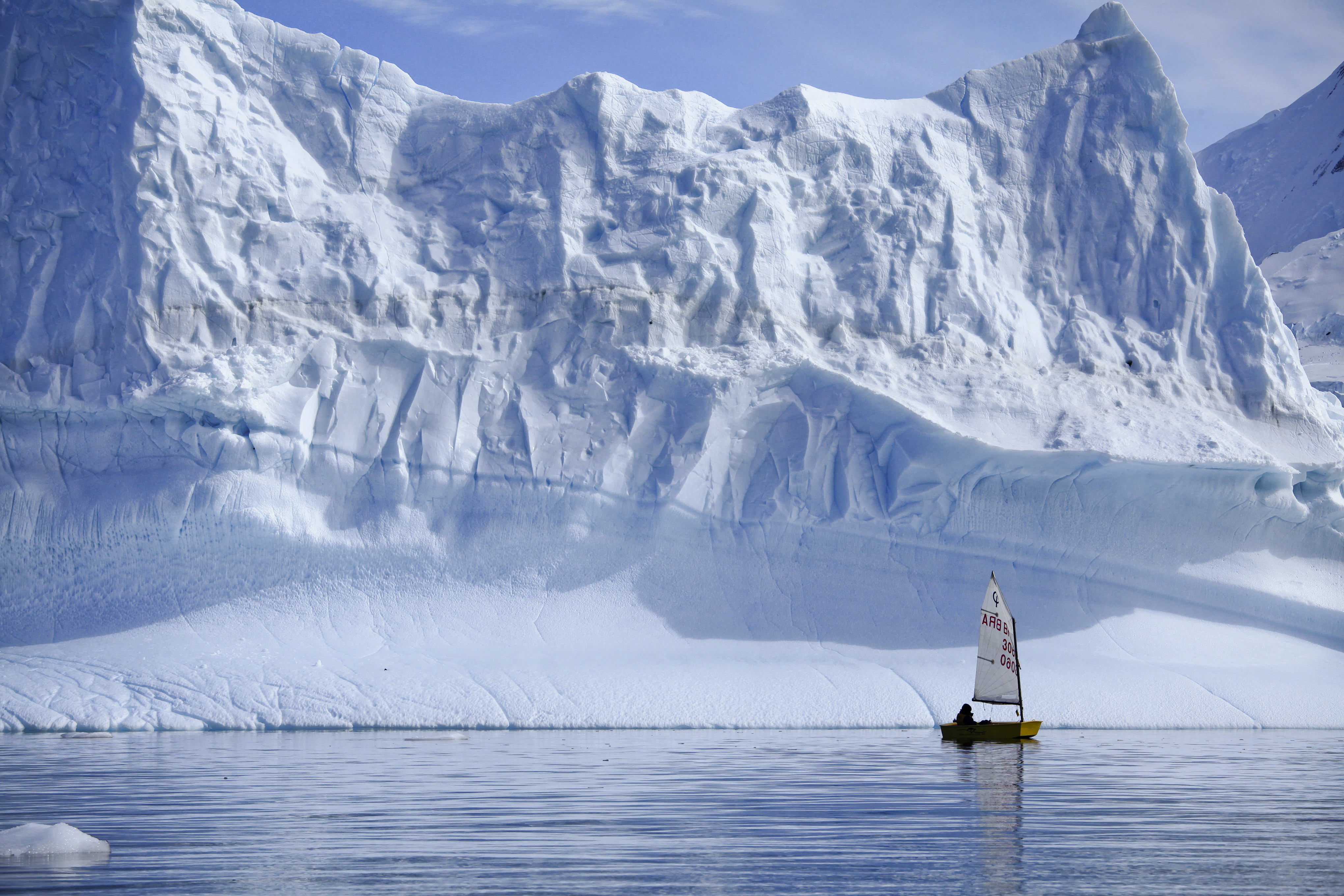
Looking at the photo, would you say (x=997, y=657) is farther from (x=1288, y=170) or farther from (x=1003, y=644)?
(x=1288, y=170)

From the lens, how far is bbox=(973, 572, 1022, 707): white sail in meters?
15.5

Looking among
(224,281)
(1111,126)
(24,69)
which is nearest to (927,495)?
(1111,126)

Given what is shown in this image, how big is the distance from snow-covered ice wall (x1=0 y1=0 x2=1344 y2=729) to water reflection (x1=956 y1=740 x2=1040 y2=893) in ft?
14.1

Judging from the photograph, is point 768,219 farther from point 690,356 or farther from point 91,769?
point 91,769

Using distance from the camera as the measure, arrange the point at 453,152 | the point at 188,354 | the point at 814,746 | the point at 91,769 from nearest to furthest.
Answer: the point at 91,769, the point at 814,746, the point at 188,354, the point at 453,152

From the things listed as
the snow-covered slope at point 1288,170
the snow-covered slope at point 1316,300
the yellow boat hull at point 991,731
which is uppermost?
the snow-covered slope at point 1288,170

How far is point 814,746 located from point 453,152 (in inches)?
479

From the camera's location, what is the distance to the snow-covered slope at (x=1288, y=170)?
38.9 meters

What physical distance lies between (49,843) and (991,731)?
10.7 m

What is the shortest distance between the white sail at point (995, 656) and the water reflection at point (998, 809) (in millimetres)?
2012

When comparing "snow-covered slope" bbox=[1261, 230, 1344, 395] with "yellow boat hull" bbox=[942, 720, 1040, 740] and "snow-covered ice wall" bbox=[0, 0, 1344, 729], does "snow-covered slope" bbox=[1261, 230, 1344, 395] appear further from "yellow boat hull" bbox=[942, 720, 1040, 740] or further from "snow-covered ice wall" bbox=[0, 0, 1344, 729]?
"yellow boat hull" bbox=[942, 720, 1040, 740]

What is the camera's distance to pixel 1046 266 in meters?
20.9

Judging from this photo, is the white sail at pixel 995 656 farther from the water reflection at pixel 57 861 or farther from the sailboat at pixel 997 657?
→ the water reflection at pixel 57 861

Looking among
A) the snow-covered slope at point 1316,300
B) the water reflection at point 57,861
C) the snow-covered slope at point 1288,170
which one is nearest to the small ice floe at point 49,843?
the water reflection at point 57,861
